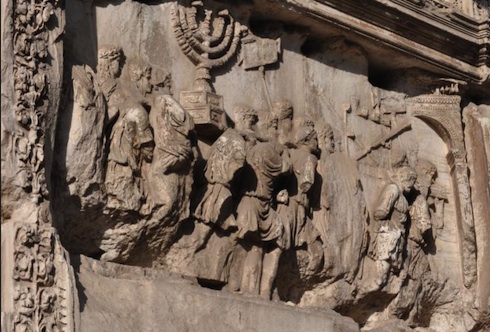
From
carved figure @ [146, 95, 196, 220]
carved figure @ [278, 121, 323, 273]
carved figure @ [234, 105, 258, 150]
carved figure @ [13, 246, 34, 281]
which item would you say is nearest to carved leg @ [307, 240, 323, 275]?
carved figure @ [278, 121, 323, 273]

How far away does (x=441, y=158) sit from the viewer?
14484mm

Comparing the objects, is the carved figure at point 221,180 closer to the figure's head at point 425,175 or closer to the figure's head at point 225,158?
the figure's head at point 225,158

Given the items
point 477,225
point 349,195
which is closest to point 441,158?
point 477,225

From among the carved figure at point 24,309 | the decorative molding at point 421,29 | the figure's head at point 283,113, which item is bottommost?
the carved figure at point 24,309

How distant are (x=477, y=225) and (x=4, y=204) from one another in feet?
18.2

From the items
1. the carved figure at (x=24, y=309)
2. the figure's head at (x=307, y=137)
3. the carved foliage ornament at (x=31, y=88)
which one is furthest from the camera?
the figure's head at (x=307, y=137)

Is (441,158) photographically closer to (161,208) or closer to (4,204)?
(161,208)

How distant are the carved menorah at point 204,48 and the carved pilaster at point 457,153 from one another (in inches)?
93.2

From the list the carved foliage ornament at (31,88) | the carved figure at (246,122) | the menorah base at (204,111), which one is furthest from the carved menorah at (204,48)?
the carved foliage ornament at (31,88)

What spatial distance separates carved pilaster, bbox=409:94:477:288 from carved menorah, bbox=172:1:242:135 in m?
2.37

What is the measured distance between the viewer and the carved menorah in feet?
39.8

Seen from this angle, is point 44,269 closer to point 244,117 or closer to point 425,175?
point 244,117

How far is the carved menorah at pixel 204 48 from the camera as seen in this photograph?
477 inches

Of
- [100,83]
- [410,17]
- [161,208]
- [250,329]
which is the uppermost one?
[410,17]
